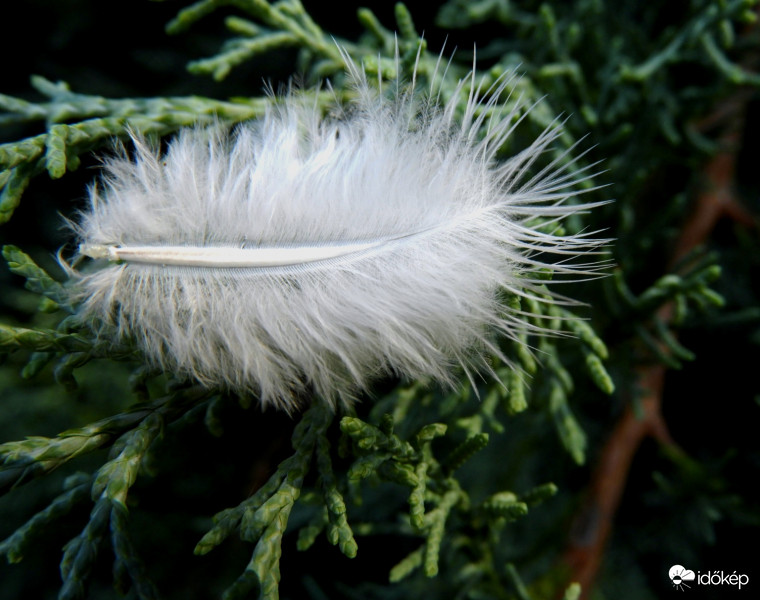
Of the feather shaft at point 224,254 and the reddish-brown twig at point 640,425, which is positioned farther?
the reddish-brown twig at point 640,425

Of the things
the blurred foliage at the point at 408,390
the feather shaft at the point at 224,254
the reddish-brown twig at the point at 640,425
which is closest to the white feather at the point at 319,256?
the feather shaft at the point at 224,254

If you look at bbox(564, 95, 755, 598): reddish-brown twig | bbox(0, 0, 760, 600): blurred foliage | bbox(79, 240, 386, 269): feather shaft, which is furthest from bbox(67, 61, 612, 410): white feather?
bbox(564, 95, 755, 598): reddish-brown twig

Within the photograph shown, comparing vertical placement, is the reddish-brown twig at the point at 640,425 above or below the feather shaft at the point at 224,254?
below

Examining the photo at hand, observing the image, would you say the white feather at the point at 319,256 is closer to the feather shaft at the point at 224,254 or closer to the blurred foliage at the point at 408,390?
the feather shaft at the point at 224,254

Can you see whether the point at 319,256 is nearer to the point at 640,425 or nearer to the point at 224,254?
the point at 224,254

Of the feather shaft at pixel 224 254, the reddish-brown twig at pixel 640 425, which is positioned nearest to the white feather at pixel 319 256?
the feather shaft at pixel 224 254

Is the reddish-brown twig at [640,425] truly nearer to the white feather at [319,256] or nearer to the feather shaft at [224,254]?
the white feather at [319,256]

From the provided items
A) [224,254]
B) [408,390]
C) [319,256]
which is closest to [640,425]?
[408,390]
